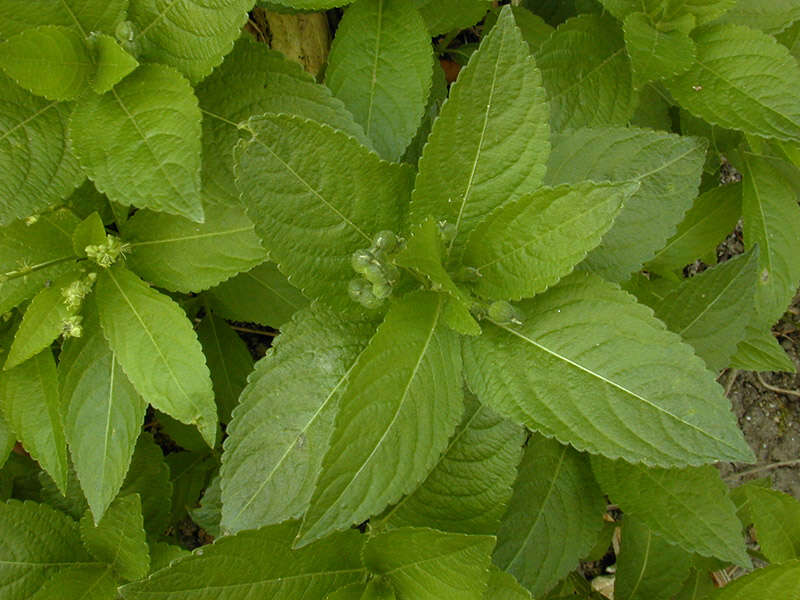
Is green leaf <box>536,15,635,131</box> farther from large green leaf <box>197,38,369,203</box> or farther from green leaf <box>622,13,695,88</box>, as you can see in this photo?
large green leaf <box>197,38,369,203</box>

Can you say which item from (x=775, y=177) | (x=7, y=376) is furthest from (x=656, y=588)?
(x=7, y=376)

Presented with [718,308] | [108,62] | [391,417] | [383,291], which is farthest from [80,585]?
[718,308]

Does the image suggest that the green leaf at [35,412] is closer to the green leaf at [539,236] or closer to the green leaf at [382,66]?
the green leaf at [382,66]

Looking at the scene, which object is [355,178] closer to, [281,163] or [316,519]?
[281,163]

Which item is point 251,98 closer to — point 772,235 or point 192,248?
point 192,248

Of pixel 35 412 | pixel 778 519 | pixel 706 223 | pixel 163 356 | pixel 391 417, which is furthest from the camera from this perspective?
pixel 706 223

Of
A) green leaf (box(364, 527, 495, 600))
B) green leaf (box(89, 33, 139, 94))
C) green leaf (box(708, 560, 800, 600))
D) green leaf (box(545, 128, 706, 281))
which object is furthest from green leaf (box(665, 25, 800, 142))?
green leaf (box(89, 33, 139, 94))
